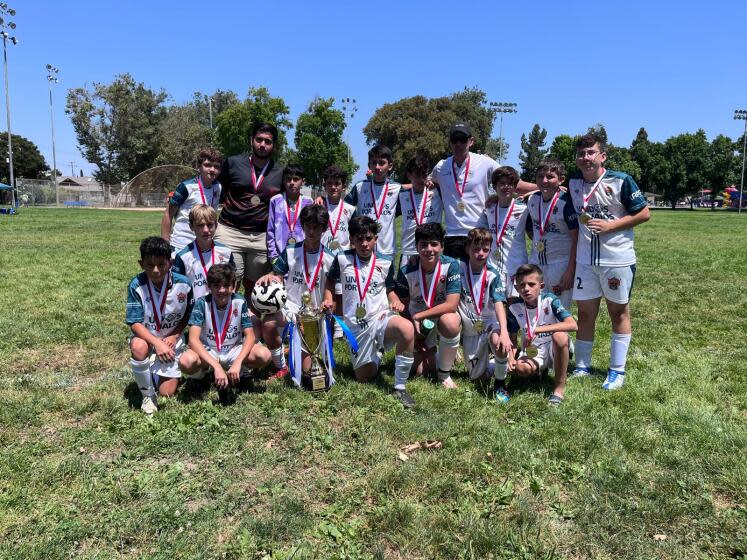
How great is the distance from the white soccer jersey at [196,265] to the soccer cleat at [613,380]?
374cm

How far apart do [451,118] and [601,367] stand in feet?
166

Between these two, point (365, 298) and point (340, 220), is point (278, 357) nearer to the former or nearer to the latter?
point (365, 298)

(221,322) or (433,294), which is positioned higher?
(433,294)

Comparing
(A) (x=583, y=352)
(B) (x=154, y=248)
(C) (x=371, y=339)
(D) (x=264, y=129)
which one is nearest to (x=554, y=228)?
(A) (x=583, y=352)

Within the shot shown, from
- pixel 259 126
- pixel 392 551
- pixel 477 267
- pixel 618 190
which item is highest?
pixel 259 126

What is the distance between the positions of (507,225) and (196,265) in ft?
10.2

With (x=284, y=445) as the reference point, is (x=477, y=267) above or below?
above

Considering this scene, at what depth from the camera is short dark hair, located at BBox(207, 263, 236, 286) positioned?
4.36 metres

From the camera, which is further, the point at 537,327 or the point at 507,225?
the point at 507,225

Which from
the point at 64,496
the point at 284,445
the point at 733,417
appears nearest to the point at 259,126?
the point at 284,445

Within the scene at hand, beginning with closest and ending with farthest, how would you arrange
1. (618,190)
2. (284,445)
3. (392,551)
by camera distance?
(392,551) < (284,445) < (618,190)

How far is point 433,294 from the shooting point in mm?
4805

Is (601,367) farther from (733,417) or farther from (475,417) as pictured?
(475,417)

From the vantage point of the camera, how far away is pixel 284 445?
11.9 feet
